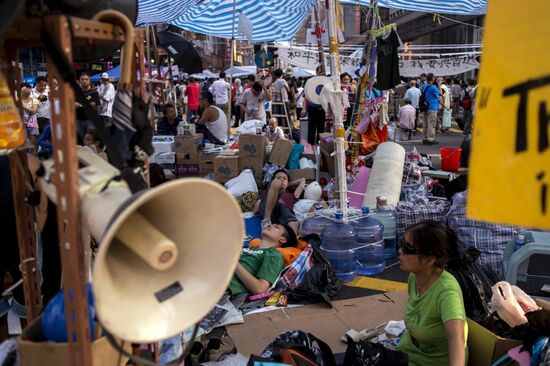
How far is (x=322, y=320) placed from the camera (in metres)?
4.35

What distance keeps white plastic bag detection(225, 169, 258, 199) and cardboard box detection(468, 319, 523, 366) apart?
499cm

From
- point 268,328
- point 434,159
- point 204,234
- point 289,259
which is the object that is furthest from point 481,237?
point 434,159

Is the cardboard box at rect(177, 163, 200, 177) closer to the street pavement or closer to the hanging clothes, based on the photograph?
the hanging clothes

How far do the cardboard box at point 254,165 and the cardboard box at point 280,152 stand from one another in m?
0.22

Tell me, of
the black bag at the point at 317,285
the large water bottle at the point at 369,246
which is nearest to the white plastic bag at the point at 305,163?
the large water bottle at the point at 369,246

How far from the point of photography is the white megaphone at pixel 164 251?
4.66 feet

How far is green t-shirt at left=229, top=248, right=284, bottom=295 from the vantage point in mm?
4609

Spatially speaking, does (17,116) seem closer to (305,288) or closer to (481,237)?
(305,288)

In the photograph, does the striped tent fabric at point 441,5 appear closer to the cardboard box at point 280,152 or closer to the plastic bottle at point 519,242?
the cardboard box at point 280,152

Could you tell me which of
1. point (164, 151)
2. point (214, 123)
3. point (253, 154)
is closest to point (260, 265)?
point (253, 154)

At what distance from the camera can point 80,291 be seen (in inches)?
62.3

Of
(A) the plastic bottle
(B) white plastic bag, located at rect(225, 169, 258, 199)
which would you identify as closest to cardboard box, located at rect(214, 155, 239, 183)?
(B) white plastic bag, located at rect(225, 169, 258, 199)

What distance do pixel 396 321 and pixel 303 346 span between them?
125cm

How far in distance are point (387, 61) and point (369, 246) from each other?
468cm
